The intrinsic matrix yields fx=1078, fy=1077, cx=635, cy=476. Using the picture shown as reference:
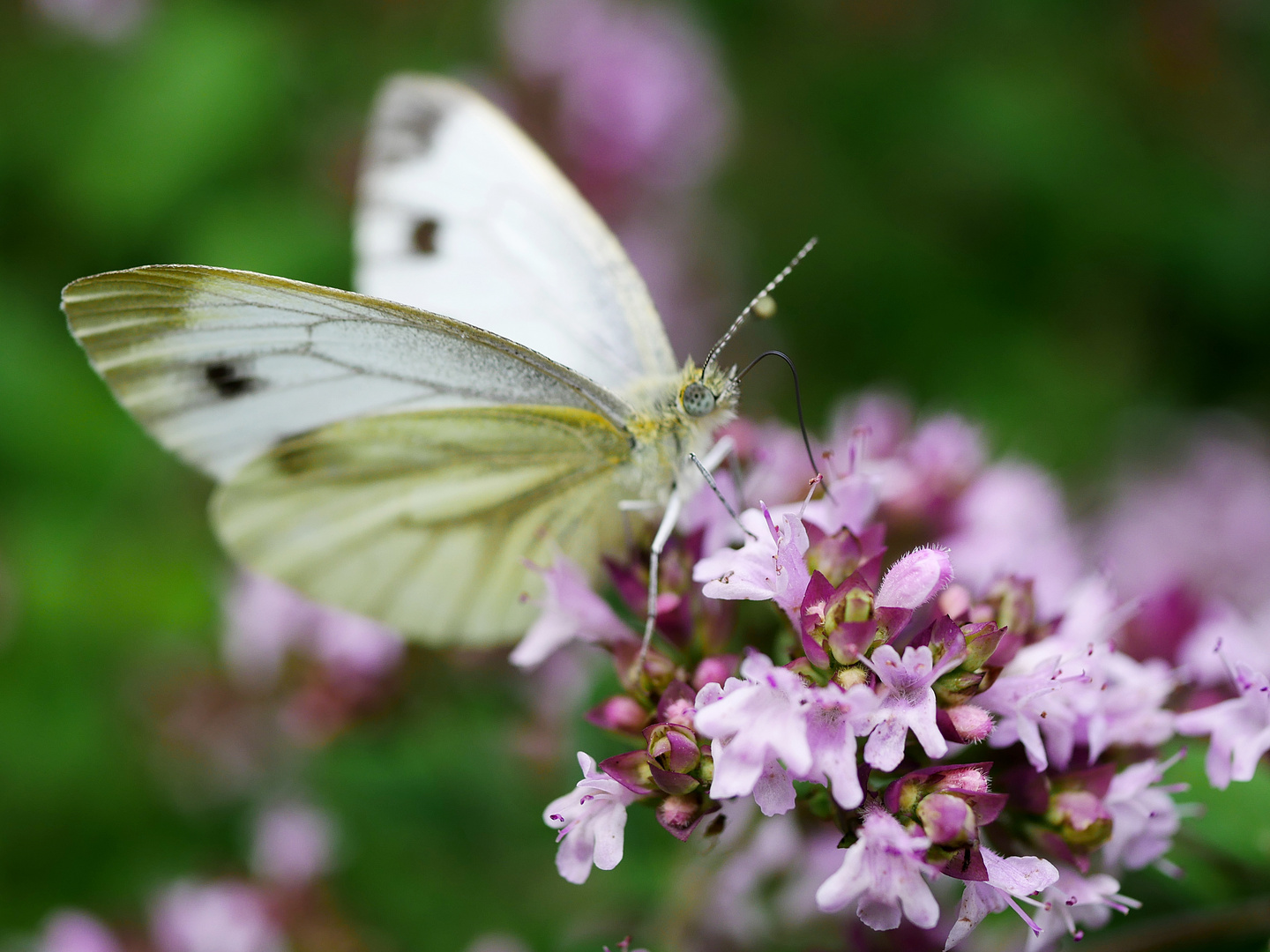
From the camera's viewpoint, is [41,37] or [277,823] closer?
[277,823]

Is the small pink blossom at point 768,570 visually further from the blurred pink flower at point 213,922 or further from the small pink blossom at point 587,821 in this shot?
the blurred pink flower at point 213,922

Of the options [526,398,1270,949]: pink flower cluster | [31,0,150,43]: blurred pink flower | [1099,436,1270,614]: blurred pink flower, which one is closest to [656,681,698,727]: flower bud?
[526,398,1270,949]: pink flower cluster

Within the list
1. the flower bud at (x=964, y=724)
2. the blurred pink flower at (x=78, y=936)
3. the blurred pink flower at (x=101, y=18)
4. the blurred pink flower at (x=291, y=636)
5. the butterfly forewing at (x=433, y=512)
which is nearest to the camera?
the flower bud at (x=964, y=724)

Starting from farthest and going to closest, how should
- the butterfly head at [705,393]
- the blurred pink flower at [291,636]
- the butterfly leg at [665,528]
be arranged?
the blurred pink flower at [291,636]
the butterfly head at [705,393]
the butterfly leg at [665,528]

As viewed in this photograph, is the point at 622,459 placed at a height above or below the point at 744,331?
below

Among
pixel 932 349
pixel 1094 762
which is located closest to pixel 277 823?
pixel 1094 762

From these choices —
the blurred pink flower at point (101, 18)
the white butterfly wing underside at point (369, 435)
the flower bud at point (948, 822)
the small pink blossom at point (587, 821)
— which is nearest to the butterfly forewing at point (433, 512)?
the white butterfly wing underside at point (369, 435)

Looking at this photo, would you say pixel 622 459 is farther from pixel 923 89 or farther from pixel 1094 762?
pixel 923 89
